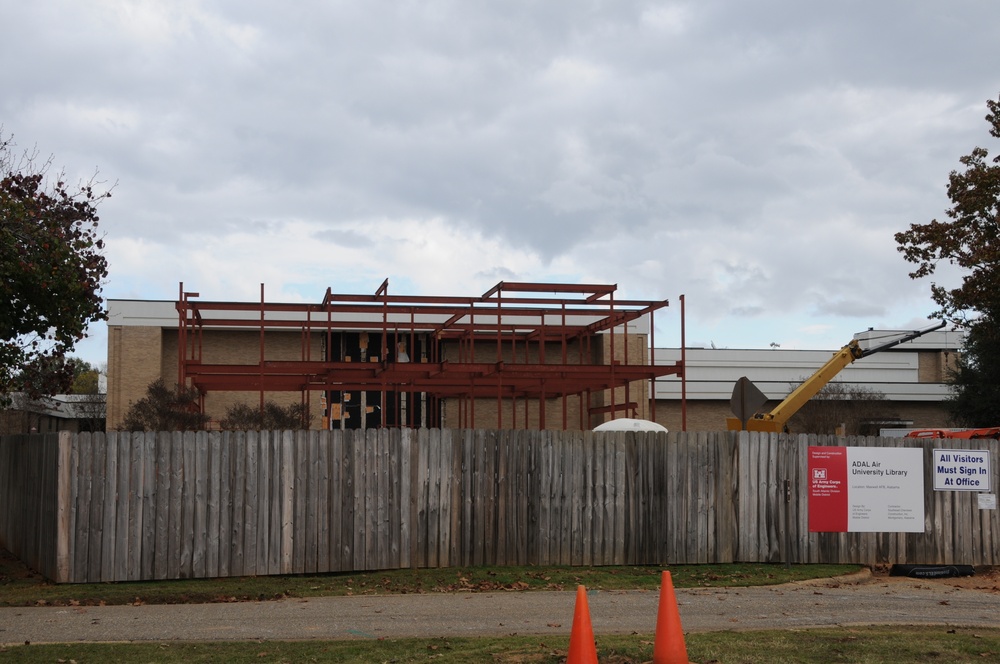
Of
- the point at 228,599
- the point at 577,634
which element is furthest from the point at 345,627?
the point at 577,634

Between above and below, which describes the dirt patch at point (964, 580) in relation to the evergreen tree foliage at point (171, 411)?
below

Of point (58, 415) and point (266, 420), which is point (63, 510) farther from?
point (58, 415)

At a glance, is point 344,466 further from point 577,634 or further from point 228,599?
point 577,634

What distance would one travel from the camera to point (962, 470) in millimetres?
17406

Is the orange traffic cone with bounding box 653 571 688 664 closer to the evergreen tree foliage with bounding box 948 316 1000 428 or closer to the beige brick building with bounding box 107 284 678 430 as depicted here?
the beige brick building with bounding box 107 284 678 430

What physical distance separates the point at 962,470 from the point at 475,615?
31.6 ft

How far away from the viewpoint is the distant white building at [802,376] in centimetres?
4638

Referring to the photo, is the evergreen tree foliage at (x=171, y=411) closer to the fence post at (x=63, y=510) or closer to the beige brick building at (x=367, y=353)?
the beige brick building at (x=367, y=353)

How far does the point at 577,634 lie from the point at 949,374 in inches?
1793

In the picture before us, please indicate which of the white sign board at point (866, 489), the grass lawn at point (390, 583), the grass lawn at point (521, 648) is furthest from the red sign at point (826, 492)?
the grass lawn at point (521, 648)

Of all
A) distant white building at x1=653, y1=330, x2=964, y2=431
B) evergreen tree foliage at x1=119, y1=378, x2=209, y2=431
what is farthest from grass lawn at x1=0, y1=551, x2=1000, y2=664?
distant white building at x1=653, y1=330, x2=964, y2=431

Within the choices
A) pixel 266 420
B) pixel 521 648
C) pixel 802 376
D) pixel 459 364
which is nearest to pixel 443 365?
pixel 459 364

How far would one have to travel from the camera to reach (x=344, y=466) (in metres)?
15.3

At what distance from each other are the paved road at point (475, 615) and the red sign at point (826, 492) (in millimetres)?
2465
